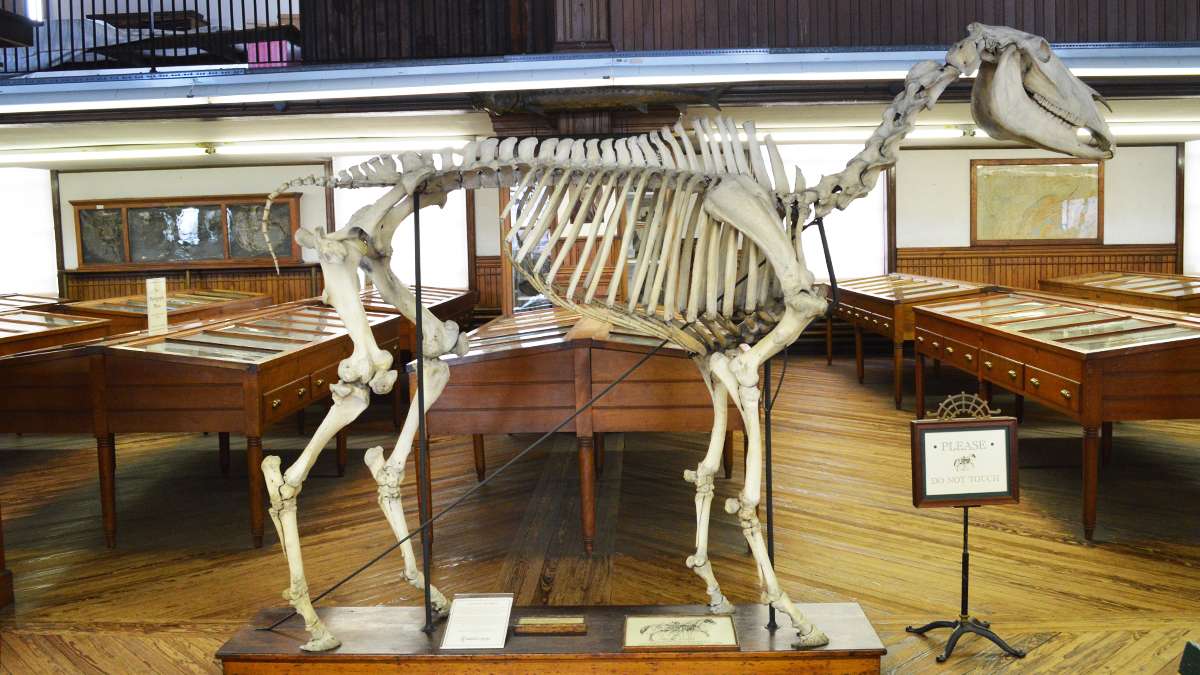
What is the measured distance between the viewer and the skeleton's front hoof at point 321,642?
10.8 ft

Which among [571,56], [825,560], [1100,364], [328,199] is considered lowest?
[825,560]

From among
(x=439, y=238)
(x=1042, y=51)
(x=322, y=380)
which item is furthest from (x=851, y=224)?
(x=1042, y=51)

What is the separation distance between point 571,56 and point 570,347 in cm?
332

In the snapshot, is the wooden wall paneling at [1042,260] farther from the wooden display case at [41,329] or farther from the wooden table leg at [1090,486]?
the wooden display case at [41,329]

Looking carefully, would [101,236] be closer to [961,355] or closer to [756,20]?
[756,20]

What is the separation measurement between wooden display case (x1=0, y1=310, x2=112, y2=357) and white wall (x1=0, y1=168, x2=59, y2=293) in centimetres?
476

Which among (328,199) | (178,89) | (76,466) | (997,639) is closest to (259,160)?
(328,199)

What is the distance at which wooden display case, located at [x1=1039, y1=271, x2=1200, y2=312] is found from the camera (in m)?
7.62

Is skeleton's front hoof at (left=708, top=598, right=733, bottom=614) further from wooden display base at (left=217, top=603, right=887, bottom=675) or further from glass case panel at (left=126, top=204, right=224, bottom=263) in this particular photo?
glass case panel at (left=126, top=204, right=224, bottom=263)

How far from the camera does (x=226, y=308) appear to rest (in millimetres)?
9164

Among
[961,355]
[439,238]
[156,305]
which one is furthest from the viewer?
[439,238]

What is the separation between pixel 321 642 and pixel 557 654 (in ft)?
2.76

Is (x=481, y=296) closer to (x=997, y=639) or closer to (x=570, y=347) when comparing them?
(x=570, y=347)

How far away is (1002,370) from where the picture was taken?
561 centimetres
